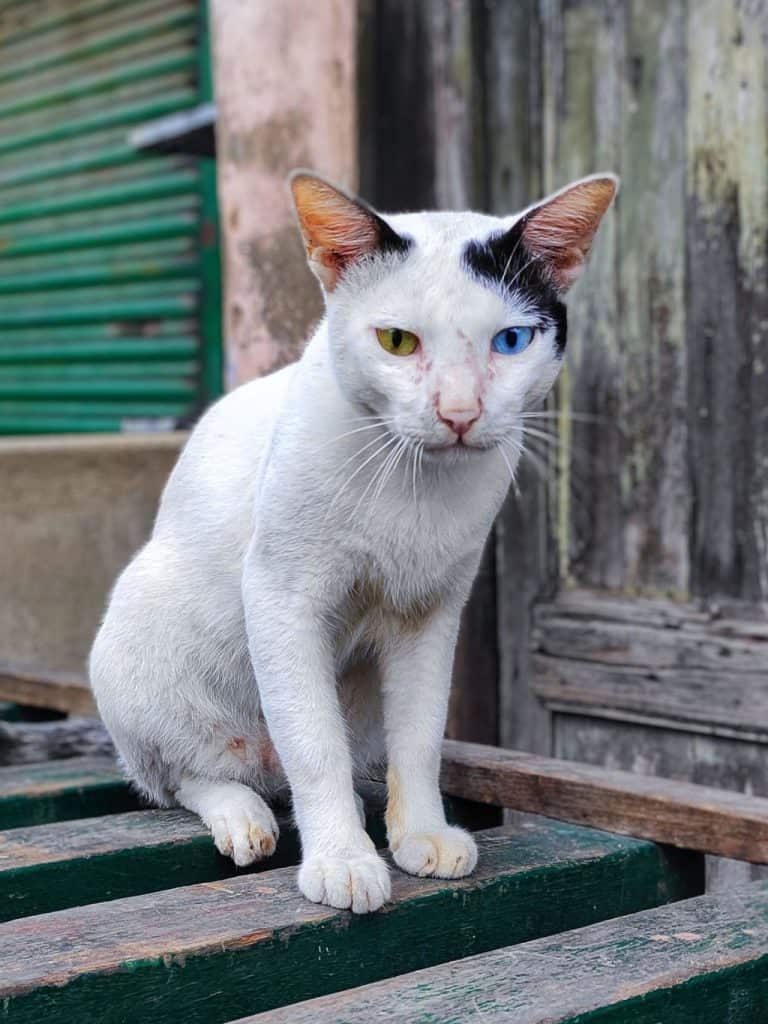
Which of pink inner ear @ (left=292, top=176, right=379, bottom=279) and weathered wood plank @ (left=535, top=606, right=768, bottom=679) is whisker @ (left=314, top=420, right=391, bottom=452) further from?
weathered wood plank @ (left=535, top=606, right=768, bottom=679)

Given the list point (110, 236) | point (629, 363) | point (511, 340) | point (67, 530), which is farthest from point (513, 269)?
point (110, 236)

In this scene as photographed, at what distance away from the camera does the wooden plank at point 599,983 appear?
146 cm

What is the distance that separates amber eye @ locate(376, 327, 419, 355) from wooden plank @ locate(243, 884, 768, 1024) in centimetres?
80

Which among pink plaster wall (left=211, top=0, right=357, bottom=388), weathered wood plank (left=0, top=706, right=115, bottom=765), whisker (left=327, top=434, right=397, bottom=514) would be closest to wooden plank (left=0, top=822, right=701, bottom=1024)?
whisker (left=327, top=434, right=397, bottom=514)

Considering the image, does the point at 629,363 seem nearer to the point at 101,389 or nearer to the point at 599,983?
the point at 599,983

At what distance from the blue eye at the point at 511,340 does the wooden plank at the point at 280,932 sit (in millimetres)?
Answer: 771

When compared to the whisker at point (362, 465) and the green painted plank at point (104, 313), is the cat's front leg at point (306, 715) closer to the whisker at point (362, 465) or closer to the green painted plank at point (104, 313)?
the whisker at point (362, 465)

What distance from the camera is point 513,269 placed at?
6.08ft

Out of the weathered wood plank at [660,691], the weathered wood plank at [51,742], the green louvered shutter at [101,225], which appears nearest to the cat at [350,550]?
the weathered wood plank at [51,742]

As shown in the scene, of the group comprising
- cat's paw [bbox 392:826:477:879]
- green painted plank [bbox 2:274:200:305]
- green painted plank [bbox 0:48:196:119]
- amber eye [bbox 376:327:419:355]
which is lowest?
cat's paw [bbox 392:826:477:879]

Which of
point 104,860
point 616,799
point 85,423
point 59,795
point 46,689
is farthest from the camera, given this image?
point 85,423

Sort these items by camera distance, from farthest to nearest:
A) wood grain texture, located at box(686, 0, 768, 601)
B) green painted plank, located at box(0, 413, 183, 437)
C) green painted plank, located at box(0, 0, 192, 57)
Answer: green painted plank, located at box(0, 0, 192, 57), green painted plank, located at box(0, 413, 183, 437), wood grain texture, located at box(686, 0, 768, 601)

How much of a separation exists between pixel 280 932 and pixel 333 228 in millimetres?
974

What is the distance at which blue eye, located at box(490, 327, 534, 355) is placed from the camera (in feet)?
5.96
